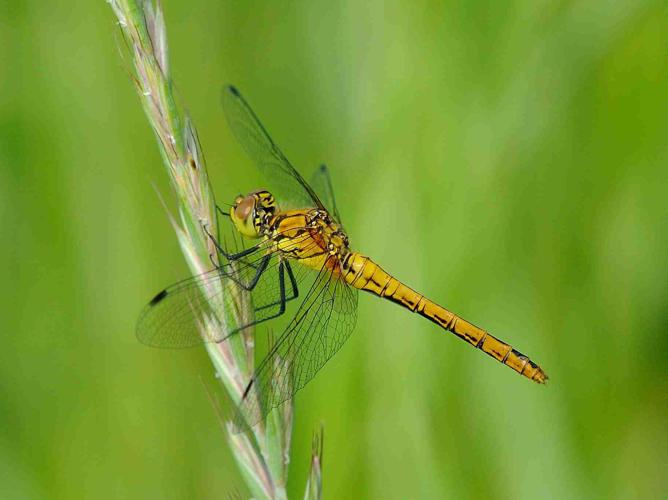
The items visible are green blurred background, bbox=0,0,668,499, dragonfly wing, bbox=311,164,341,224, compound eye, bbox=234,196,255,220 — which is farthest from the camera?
dragonfly wing, bbox=311,164,341,224

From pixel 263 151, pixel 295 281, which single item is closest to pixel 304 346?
pixel 295 281

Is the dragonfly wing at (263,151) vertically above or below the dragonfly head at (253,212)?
above

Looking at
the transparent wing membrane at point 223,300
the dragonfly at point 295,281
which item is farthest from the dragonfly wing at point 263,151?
the transparent wing membrane at point 223,300

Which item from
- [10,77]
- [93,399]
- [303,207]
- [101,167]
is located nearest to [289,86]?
[303,207]

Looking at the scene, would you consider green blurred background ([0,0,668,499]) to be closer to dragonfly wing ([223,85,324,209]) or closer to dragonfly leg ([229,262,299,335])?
dragonfly wing ([223,85,324,209])

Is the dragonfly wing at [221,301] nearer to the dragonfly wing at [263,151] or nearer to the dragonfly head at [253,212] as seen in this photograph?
the dragonfly head at [253,212]

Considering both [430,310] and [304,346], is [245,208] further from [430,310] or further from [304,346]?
[430,310]

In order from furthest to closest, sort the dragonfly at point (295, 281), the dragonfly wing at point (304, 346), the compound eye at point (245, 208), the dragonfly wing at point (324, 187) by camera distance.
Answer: the dragonfly wing at point (324, 187) → the compound eye at point (245, 208) → the dragonfly at point (295, 281) → the dragonfly wing at point (304, 346)

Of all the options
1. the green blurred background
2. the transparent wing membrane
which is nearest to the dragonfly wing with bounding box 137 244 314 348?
the transparent wing membrane
